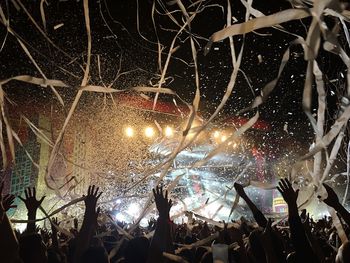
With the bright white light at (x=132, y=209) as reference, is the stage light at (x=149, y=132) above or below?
above

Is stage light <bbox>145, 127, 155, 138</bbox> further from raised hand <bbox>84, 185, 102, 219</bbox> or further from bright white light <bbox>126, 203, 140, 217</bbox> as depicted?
raised hand <bbox>84, 185, 102, 219</bbox>

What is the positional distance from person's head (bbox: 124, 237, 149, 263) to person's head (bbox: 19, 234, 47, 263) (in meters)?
0.71

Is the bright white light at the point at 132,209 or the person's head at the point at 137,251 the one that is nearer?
the person's head at the point at 137,251

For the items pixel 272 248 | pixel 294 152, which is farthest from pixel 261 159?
Answer: pixel 272 248

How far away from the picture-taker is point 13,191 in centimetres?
2175

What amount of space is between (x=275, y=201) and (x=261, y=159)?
3.29 m

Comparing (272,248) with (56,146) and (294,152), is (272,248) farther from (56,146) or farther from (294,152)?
(294,152)

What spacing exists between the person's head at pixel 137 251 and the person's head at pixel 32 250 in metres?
0.71

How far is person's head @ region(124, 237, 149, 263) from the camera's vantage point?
11.6 ft

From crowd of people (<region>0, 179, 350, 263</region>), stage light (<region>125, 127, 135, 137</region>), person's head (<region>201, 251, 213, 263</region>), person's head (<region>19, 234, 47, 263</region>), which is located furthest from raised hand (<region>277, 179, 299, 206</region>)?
stage light (<region>125, 127, 135, 137</region>)

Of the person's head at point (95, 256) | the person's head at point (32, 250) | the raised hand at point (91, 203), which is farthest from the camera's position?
the raised hand at point (91, 203)

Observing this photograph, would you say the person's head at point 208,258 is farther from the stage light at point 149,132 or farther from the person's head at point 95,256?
the stage light at point 149,132

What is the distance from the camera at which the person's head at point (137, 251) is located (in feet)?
11.6

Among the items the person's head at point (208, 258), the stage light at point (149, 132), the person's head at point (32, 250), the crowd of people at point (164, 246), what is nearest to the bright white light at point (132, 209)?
the stage light at point (149, 132)
